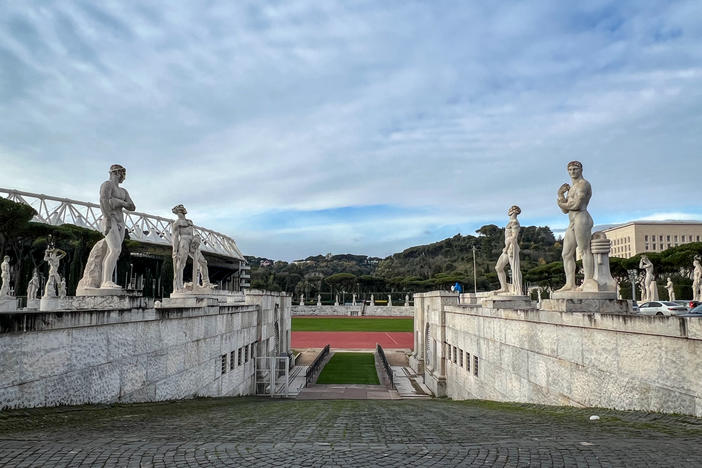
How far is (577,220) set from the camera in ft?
31.8

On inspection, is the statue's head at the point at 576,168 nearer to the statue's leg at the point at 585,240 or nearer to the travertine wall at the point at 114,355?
the statue's leg at the point at 585,240

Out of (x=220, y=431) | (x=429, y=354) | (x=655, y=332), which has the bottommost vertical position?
(x=429, y=354)

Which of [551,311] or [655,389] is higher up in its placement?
[551,311]

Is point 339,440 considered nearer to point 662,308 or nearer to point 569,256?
point 569,256

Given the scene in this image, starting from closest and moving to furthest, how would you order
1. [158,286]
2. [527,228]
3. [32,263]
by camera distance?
[32,263]
[158,286]
[527,228]

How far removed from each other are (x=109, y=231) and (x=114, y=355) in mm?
3867

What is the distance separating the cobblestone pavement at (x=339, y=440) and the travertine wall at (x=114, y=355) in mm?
401

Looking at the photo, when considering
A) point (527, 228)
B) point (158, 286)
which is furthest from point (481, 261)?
point (158, 286)

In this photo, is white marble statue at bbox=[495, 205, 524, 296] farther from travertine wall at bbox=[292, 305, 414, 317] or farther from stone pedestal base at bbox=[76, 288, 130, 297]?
travertine wall at bbox=[292, 305, 414, 317]

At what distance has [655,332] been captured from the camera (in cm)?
634

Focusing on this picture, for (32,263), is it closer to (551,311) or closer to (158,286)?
(158,286)

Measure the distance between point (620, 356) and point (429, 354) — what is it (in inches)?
675

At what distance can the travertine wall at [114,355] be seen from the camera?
5629 millimetres

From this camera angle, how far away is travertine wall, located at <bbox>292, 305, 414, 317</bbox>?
264ft
